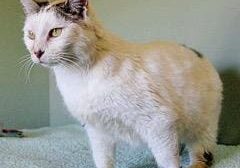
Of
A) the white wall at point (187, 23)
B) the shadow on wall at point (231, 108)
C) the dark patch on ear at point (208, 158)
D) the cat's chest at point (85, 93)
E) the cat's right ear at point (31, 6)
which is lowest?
the dark patch on ear at point (208, 158)

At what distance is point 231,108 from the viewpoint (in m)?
1.52

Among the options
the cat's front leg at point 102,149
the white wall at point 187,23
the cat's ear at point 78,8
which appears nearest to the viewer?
the cat's ear at point 78,8

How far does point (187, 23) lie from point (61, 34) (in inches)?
24.8

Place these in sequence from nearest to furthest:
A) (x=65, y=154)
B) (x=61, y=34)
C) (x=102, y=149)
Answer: (x=61, y=34) → (x=102, y=149) → (x=65, y=154)

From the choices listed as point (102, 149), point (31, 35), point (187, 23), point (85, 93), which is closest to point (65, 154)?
point (102, 149)

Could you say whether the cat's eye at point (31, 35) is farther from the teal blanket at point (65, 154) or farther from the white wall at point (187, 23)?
the white wall at point (187, 23)

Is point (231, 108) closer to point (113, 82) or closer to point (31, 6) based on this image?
point (113, 82)

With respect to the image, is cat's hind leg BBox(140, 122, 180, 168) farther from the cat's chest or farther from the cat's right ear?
the cat's right ear

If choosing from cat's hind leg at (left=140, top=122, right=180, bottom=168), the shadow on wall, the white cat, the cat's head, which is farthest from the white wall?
the cat's head

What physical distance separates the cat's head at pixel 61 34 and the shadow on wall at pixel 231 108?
61 cm

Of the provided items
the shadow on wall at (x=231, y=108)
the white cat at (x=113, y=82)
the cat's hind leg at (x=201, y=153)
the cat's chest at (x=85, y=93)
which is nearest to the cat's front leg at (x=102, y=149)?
the white cat at (x=113, y=82)

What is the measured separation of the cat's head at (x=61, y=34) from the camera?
1073mm

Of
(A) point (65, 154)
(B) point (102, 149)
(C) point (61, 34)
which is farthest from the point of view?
(A) point (65, 154)

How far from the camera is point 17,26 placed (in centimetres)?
198
